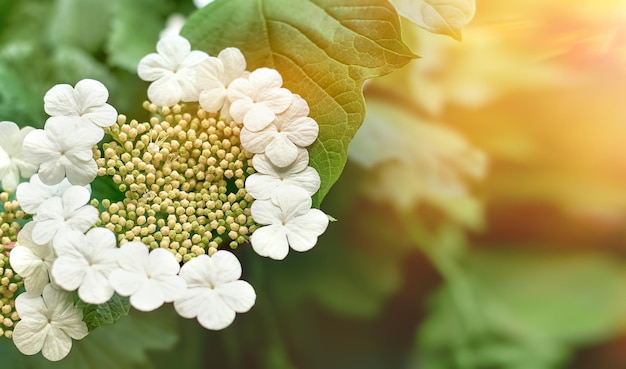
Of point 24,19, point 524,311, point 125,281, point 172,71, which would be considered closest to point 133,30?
point 24,19

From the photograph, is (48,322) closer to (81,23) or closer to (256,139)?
(256,139)

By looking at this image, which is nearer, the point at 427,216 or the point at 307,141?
the point at 307,141

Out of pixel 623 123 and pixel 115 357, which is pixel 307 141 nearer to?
pixel 115 357

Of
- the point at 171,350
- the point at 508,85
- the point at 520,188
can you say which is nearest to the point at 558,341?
the point at 520,188

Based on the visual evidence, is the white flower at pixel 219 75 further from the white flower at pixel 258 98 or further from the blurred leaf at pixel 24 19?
the blurred leaf at pixel 24 19

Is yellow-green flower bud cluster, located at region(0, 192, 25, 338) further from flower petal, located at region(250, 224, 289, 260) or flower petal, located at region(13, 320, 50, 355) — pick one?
flower petal, located at region(250, 224, 289, 260)

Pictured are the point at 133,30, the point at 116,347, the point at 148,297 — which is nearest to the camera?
the point at 148,297
